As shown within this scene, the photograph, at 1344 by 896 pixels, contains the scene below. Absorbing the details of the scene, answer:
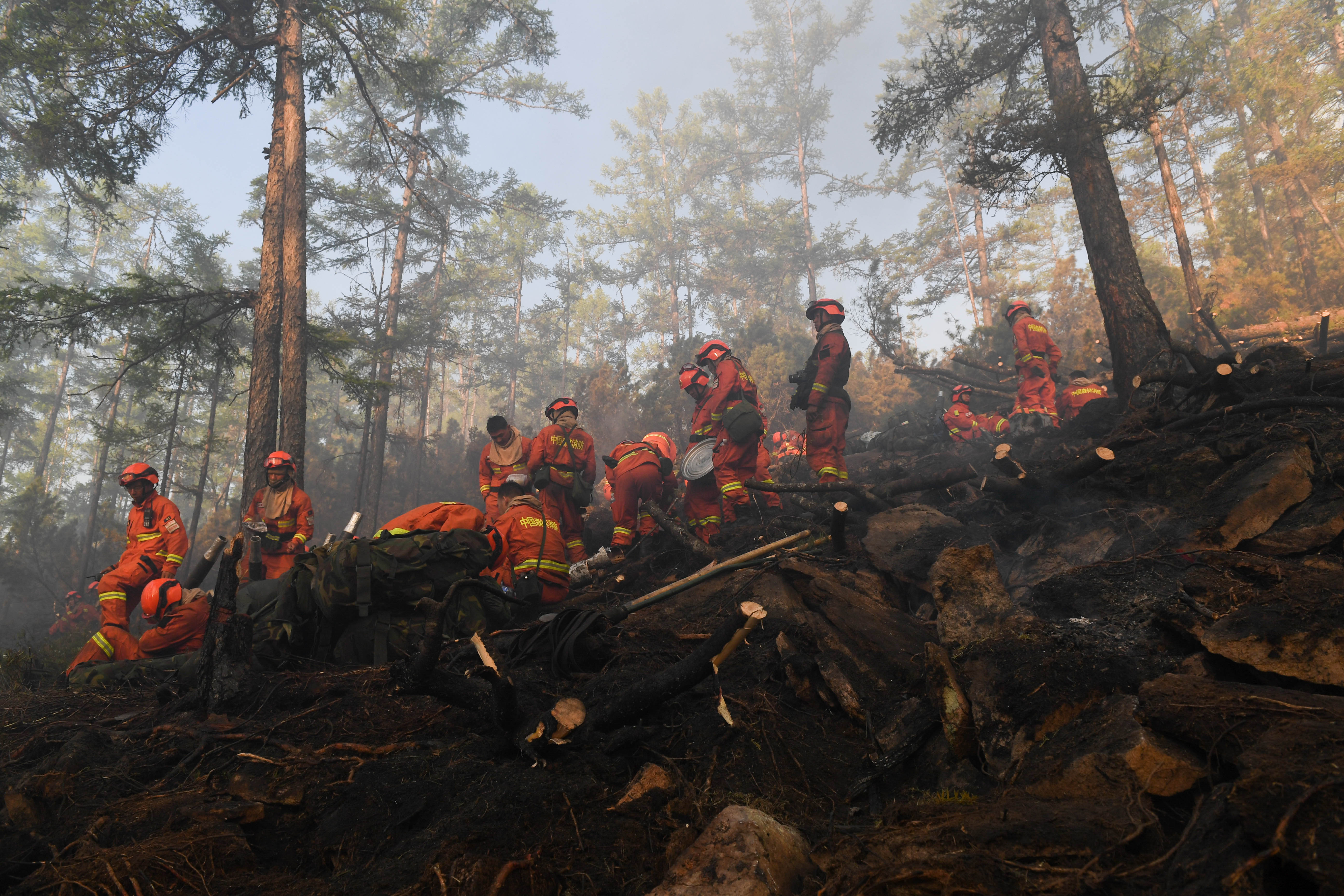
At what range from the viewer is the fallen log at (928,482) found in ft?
20.8

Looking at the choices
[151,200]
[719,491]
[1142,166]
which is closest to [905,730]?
[719,491]

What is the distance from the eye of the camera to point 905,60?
88.9ft

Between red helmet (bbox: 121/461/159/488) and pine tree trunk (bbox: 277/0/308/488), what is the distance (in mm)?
1638

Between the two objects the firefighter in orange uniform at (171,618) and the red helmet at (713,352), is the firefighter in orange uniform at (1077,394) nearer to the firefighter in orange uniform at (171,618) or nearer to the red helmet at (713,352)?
the red helmet at (713,352)

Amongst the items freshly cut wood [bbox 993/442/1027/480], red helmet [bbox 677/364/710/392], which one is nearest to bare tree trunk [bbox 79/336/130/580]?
red helmet [bbox 677/364/710/392]

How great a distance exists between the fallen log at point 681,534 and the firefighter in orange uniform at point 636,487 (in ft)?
0.60

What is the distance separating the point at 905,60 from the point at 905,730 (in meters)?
32.3

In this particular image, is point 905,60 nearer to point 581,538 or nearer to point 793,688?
point 581,538

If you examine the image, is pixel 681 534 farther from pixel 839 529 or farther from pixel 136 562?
pixel 136 562

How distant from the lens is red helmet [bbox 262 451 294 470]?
8.05m

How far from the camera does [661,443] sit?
8320 millimetres

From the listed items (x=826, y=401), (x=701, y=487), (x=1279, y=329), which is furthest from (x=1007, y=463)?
(x=1279, y=329)

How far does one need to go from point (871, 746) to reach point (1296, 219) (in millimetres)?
24148

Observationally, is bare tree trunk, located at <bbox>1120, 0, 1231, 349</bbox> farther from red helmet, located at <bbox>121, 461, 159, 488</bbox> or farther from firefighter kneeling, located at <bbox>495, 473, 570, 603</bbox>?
red helmet, located at <bbox>121, 461, 159, 488</bbox>
